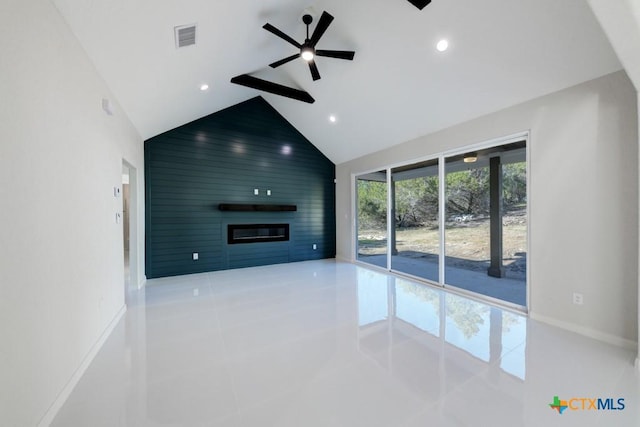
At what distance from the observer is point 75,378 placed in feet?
6.34

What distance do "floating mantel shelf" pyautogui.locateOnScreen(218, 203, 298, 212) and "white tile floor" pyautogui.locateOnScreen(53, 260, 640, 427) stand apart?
250 centimetres

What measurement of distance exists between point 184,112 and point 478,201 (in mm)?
5381

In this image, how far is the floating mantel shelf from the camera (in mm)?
5612

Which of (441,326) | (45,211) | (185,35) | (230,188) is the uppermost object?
(185,35)

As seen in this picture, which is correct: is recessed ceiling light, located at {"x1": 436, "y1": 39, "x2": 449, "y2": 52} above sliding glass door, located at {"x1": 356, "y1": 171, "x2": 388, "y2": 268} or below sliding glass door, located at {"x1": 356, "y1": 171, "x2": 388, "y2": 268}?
Answer: above

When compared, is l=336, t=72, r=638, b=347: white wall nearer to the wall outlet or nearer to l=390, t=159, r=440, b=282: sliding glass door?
the wall outlet

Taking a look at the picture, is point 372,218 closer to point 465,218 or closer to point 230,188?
point 465,218

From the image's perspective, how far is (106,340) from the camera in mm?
2594

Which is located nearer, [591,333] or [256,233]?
[591,333]

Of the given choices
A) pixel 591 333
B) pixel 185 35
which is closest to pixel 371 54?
pixel 185 35

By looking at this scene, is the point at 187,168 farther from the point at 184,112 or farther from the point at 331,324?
the point at 331,324

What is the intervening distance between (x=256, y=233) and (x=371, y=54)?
439 cm

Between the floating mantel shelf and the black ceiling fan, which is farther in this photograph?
the floating mantel shelf

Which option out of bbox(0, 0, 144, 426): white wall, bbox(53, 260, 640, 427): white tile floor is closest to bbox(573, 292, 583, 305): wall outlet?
bbox(53, 260, 640, 427): white tile floor
